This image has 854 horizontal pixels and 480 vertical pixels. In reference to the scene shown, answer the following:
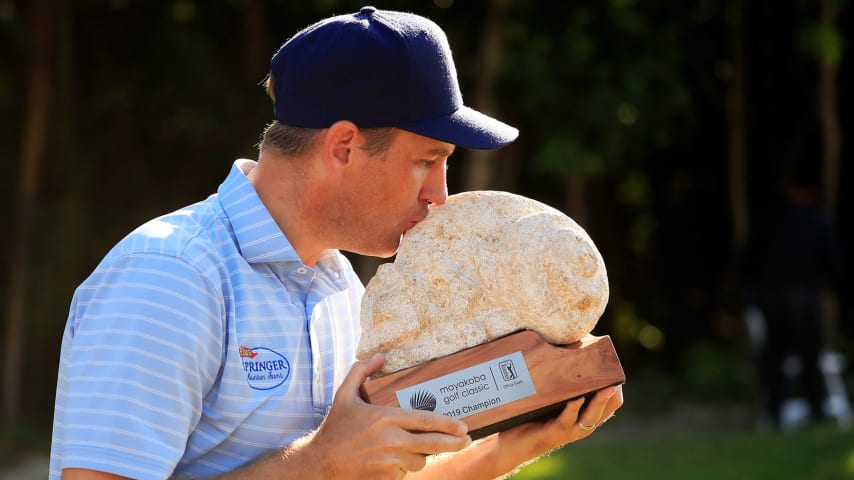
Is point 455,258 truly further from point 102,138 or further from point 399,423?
point 102,138

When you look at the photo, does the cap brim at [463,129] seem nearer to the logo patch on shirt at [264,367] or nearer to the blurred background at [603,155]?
the logo patch on shirt at [264,367]

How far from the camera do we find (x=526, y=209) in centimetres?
259

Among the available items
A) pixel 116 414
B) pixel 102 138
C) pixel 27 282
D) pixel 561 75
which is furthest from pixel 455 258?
pixel 102 138

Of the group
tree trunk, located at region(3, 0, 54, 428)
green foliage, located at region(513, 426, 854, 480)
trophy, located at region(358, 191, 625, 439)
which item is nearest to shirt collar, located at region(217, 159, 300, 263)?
trophy, located at region(358, 191, 625, 439)

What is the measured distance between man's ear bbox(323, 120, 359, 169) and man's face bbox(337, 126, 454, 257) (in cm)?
Result: 2

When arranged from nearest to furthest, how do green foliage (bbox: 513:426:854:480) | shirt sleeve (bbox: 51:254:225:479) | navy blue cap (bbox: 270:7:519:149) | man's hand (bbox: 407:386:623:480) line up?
shirt sleeve (bbox: 51:254:225:479) < navy blue cap (bbox: 270:7:519:149) < man's hand (bbox: 407:386:623:480) < green foliage (bbox: 513:426:854:480)

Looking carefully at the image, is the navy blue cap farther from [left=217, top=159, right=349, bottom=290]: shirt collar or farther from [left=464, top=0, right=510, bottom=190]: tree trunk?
[left=464, top=0, right=510, bottom=190]: tree trunk

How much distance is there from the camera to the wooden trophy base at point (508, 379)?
7.70 feet

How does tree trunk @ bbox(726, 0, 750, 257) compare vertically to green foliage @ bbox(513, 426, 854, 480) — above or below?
above

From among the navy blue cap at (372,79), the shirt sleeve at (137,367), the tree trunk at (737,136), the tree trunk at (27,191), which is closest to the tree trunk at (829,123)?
the tree trunk at (737,136)

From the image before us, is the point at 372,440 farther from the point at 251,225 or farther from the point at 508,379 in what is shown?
the point at 251,225

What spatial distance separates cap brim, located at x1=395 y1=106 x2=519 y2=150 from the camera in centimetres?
234

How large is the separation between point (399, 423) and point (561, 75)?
8273 mm

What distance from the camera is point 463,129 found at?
2.39 meters
